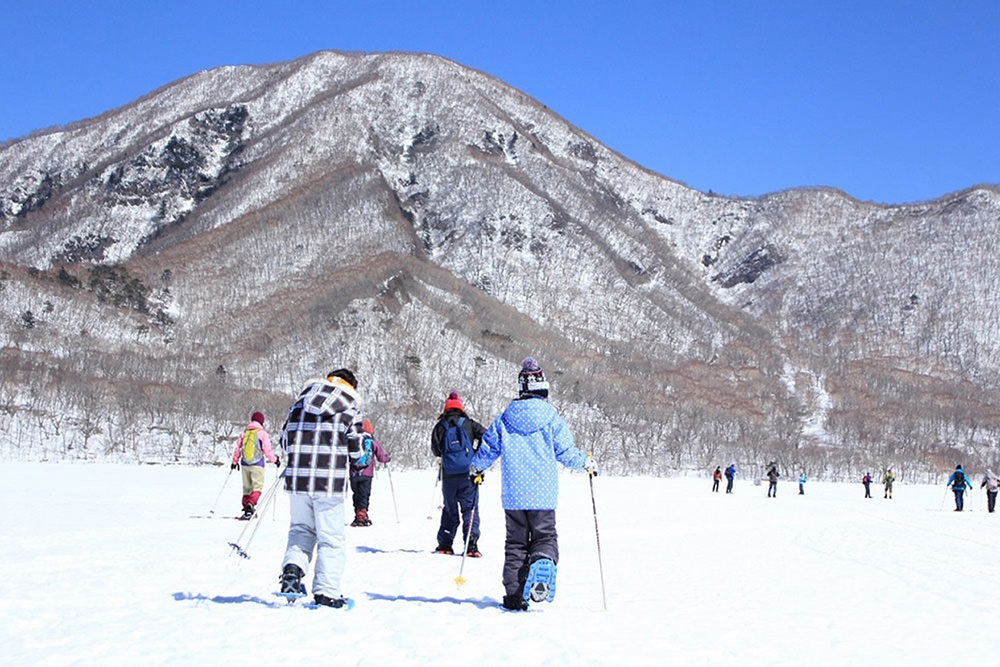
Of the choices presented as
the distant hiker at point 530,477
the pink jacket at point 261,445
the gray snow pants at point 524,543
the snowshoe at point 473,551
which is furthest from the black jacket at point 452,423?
the gray snow pants at point 524,543

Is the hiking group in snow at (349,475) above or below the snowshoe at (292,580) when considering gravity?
above

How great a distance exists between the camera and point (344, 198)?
448ft

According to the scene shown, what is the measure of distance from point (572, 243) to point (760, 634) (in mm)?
138086

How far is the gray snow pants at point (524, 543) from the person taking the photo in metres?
8.32

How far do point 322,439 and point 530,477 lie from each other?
1.81 meters

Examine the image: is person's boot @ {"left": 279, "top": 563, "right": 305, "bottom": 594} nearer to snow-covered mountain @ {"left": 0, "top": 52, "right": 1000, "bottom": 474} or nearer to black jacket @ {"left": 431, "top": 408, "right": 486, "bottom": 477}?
black jacket @ {"left": 431, "top": 408, "right": 486, "bottom": 477}

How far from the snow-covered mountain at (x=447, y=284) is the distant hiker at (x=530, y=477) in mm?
59979

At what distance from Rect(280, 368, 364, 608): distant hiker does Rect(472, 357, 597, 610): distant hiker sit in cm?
127

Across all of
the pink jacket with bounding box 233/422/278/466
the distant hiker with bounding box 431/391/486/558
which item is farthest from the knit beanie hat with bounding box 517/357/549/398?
the pink jacket with bounding box 233/422/278/466

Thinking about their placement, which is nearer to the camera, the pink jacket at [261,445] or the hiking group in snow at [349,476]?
the hiking group in snow at [349,476]

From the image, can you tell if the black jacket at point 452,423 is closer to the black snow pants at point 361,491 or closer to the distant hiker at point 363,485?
the distant hiker at point 363,485

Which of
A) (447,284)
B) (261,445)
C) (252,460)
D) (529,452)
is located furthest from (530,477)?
(447,284)

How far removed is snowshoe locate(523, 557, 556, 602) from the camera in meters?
8.17

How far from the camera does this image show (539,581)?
26.8 ft
